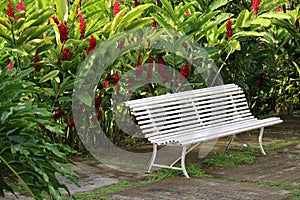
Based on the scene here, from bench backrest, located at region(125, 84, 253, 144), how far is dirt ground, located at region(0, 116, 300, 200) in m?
0.35

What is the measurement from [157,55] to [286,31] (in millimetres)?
2208

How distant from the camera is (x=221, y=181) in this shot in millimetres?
4816

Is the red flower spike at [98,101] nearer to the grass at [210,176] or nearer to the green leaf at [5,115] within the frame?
the grass at [210,176]

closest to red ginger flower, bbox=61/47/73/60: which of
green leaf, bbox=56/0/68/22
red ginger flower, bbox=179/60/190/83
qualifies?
green leaf, bbox=56/0/68/22

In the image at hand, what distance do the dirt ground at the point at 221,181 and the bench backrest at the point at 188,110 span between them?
351 mm

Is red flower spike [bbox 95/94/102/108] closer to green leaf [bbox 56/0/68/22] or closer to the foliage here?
green leaf [bbox 56/0/68/22]

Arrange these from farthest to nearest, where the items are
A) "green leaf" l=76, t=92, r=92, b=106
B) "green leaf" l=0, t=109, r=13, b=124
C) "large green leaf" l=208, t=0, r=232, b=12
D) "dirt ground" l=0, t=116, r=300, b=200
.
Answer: "large green leaf" l=208, t=0, r=232, b=12, "green leaf" l=76, t=92, r=92, b=106, "dirt ground" l=0, t=116, r=300, b=200, "green leaf" l=0, t=109, r=13, b=124

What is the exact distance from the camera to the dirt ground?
14.4 ft

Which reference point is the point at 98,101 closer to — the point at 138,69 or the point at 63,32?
the point at 138,69

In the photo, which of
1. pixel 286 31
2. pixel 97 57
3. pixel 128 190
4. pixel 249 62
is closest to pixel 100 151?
pixel 97 57

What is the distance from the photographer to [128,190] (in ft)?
15.0

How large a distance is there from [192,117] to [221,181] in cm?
97

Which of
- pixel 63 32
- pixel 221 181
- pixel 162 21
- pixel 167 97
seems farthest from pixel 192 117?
pixel 63 32

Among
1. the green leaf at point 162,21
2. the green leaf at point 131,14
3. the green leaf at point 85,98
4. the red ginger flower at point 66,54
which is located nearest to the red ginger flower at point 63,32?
the red ginger flower at point 66,54
